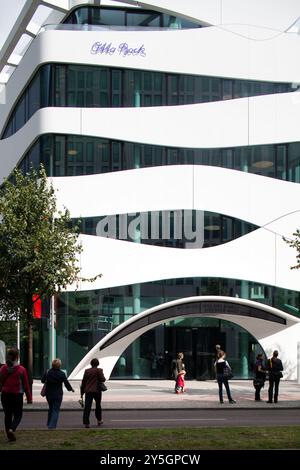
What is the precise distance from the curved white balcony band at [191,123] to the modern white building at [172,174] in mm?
56

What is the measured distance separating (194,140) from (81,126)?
17.8 ft

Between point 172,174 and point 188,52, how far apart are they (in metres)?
5.97

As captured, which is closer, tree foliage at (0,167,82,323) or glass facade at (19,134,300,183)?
tree foliage at (0,167,82,323)

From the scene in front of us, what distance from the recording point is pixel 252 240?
136 ft

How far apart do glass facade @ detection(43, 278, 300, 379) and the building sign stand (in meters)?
10.9

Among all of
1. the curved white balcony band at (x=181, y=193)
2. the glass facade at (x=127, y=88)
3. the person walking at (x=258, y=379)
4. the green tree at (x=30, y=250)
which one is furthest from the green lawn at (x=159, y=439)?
the glass facade at (x=127, y=88)

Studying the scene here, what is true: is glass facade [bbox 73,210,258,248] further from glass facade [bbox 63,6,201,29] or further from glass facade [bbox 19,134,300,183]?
glass facade [bbox 63,6,201,29]

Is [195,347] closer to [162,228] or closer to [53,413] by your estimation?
[162,228]

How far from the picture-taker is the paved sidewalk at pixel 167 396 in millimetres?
26953

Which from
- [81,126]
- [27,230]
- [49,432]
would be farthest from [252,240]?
[49,432]

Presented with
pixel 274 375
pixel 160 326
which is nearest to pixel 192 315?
pixel 160 326

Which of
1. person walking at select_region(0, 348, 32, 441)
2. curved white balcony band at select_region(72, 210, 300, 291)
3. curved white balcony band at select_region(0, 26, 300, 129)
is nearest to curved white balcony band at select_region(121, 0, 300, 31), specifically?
curved white balcony band at select_region(0, 26, 300, 129)

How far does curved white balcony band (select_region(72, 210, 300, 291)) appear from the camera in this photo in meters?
40.3
